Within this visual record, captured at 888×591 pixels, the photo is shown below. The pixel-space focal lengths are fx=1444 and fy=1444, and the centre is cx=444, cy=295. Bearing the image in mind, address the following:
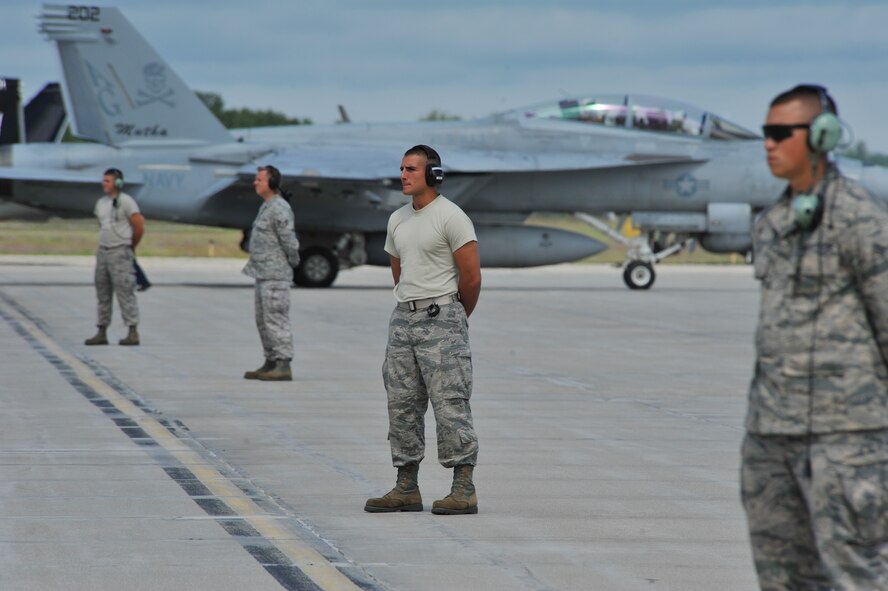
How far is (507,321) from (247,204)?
8817 millimetres

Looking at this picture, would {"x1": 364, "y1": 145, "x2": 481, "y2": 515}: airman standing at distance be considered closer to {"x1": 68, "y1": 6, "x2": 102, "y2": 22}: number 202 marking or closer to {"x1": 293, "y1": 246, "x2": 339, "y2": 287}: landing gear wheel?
{"x1": 293, "y1": 246, "x2": 339, "y2": 287}: landing gear wheel

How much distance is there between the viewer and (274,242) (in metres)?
13.0

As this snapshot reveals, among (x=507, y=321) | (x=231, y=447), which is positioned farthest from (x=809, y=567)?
(x=507, y=321)

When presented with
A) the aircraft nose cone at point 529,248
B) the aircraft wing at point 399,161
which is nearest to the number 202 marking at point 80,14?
the aircraft wing at point 399,161

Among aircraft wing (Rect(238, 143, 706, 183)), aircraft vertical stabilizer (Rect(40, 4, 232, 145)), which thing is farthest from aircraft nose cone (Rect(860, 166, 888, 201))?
aircraft vertical stabilizer (Rect(40, 4, 232, 145))

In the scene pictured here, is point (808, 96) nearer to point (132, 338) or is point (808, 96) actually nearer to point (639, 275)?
point (132, 338)

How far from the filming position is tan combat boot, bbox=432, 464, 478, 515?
7289mm

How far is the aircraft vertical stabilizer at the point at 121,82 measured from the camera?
94.3ft

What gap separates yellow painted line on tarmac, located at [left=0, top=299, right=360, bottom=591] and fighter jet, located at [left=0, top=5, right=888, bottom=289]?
49.2 ft

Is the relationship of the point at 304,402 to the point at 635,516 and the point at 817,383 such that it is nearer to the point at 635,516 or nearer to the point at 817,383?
the point at 635,516

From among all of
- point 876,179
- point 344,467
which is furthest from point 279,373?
point 876,179

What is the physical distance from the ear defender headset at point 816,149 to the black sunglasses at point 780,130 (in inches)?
1.1

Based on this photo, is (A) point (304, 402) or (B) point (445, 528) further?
(A) point (304, 402)

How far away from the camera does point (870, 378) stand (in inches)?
164
